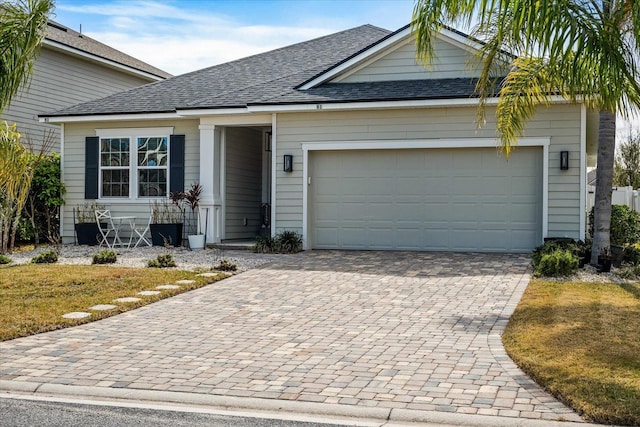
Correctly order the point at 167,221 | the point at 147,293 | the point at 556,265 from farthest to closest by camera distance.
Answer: the point at 167,221 < the point at 556,265 < the point at 147,293

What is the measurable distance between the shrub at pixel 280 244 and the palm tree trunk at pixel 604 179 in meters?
6.08

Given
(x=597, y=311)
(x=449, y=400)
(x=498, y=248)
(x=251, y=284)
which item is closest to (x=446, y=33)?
(x=498, y=248)

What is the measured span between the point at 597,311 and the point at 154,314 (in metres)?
5.49

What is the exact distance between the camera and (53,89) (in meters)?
21.5

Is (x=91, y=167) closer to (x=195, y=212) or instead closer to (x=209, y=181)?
(x=195, y=212)

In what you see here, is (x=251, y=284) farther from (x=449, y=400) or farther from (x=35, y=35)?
(x=449, y=400)

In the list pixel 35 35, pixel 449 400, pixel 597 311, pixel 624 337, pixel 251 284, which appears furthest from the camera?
pixel 251 284

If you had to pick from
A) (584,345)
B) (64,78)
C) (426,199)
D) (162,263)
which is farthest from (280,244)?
(64,78)

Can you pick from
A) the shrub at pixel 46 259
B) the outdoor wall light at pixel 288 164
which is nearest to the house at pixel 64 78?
the shrub at pixel 46 259

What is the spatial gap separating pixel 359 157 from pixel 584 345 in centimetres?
953

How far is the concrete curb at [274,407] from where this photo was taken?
5.03m

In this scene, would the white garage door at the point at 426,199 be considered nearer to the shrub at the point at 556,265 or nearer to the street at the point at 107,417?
the shrub at the point at 556,265

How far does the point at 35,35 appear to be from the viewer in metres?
9.86

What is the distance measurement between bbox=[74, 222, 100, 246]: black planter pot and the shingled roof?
2.79m
